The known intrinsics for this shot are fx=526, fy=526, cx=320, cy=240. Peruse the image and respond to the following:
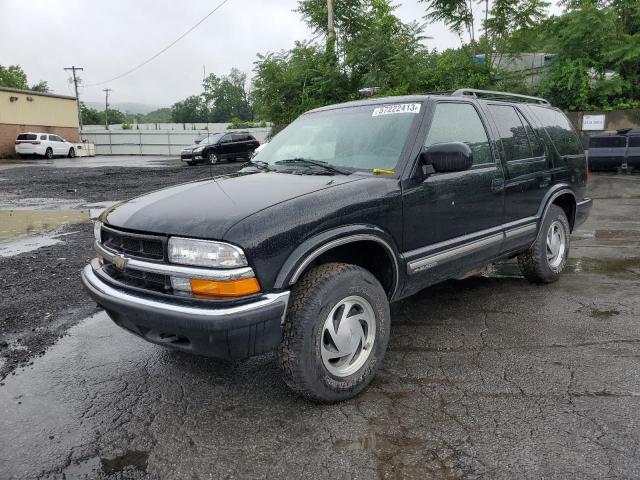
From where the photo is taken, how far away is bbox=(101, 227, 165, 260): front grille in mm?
2857

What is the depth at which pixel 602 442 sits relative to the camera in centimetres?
259

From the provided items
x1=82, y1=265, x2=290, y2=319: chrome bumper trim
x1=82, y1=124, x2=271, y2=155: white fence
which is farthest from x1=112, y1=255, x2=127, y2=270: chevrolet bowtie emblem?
x1=82, y1=124, x2=271, y2=155: white fence

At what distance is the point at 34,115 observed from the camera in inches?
1406

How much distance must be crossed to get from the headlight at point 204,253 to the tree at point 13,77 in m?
72.8

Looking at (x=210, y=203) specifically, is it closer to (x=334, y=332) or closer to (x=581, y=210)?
(x=334, y=332)

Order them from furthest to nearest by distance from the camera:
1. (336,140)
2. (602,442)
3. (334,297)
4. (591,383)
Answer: (336,140), (591,383), (334,297), (602,442)

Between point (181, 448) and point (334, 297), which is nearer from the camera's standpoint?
point (181, 448)

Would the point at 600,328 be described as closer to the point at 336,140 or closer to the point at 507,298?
the point at 507,298

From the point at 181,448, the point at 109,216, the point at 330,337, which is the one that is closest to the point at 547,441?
the point at 330,337

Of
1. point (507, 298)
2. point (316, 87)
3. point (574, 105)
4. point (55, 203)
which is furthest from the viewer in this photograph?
point (316, 87)

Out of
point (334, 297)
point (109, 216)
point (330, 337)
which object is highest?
point (109, 216)

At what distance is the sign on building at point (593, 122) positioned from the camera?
728 inches

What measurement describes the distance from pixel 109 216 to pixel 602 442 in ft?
9.97

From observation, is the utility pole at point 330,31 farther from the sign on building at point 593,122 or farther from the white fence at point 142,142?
the white fence at point 142,142
